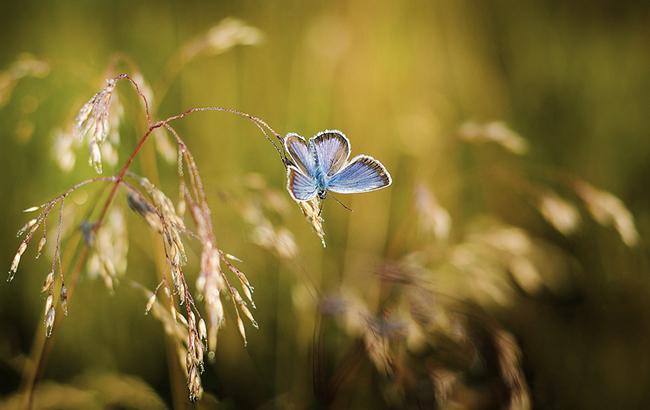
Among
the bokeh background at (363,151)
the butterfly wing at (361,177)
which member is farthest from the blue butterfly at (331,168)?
the bokeh background at (363,151)

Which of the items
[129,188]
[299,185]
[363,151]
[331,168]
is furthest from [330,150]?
[363,151]

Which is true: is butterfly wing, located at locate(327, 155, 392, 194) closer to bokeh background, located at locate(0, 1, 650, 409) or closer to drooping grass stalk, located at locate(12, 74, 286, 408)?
drooping grass stalk, located at locate(12, 74, 286, 408)

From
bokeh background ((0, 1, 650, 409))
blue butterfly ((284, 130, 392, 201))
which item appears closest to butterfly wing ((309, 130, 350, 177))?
blue butterfly ((284, 130, 392, 201))

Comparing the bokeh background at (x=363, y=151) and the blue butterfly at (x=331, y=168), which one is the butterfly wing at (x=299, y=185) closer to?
the blue butterfly at (x=331, y=168)

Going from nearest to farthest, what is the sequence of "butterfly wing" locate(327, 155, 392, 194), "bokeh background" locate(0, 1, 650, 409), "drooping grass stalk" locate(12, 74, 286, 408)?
"drooping grass stalk" locate(12, 74, 286, 408), "butterfly wing" locate(327, 155, 392, 194), "bokeh background" locate(0, 1, 650, 409)

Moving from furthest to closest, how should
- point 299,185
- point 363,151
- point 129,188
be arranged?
point 363,151, point 129,188, point 299,185

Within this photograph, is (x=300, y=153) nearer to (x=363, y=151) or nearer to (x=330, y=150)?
(x=330, y=150)
